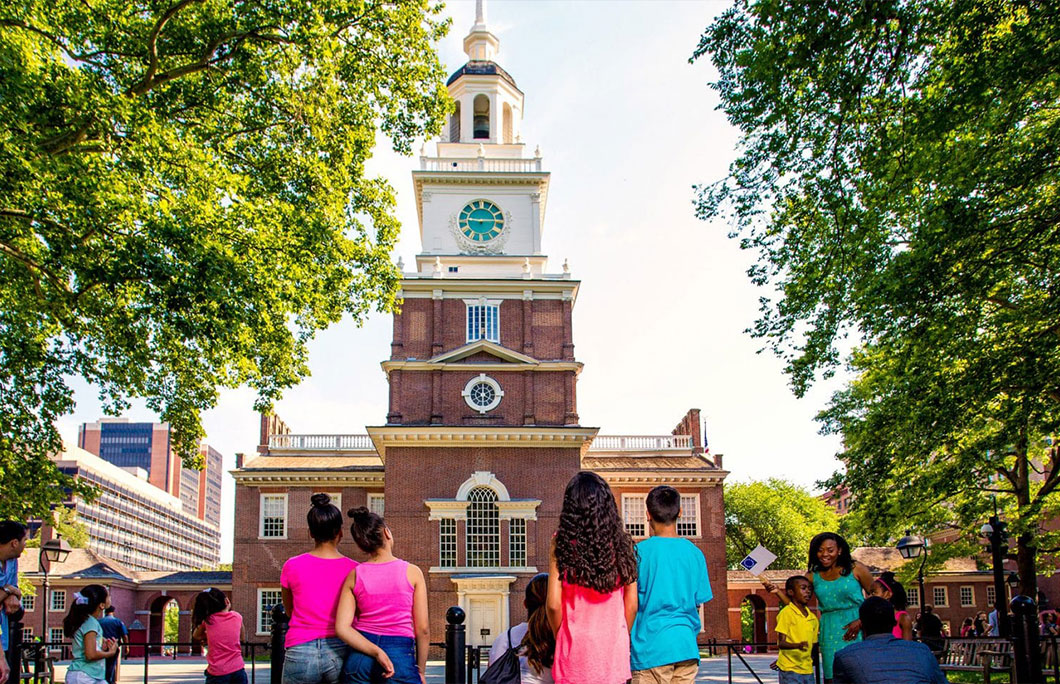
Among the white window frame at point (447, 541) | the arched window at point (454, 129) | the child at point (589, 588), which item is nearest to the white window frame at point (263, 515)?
the white window frame at point (447, 541)

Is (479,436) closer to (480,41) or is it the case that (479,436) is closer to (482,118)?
(482,118)

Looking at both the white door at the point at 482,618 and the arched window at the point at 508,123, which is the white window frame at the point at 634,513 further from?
the arched window at the point at 508,123

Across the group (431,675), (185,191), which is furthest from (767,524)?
(185,191)

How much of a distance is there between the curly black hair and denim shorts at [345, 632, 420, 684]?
159 cm

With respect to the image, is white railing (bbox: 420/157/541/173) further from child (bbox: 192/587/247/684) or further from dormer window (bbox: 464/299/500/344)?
child (bbox: 192/587/247/684)

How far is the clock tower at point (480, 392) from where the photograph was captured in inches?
1410

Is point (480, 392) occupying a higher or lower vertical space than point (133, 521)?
higher

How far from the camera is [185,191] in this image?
54.4 ft

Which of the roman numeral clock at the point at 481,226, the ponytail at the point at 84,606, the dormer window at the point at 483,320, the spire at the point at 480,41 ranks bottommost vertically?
the ponytail at the point at 84,606

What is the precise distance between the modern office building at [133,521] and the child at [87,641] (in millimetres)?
83321

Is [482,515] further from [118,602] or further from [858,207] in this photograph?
[118,602]

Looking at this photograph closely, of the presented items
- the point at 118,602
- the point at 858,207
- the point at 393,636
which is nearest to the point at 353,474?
the point at 118,602

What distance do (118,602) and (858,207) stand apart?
50.2 m

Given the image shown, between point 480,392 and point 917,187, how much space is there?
22672mm
